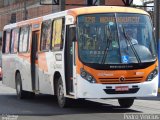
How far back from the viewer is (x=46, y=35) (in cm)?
1797

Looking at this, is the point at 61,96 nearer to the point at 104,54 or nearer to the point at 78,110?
the point at 78,110

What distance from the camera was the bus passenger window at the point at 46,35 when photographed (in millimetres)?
17734

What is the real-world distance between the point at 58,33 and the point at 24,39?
415 centimetres

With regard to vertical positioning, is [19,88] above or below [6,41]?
below

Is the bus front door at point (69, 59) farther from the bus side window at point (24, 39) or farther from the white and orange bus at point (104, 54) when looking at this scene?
the bus side window at point (24, 39)

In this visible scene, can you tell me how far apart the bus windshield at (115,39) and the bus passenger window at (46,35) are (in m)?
2.41

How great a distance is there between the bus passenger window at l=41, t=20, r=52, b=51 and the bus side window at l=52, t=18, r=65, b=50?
0.47 meters

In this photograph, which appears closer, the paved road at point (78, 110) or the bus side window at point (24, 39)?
the paved road at point (78, 110)

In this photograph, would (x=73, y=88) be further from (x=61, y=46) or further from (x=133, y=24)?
(x=133, y=24)

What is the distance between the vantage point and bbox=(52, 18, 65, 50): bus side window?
1645 centimetres

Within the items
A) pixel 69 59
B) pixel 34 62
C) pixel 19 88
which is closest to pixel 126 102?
pixel 69 59

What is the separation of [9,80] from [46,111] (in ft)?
23.7

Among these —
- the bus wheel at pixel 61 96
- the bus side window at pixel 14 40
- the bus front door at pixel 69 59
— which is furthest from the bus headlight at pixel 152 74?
the bus side window at pixel 14 40

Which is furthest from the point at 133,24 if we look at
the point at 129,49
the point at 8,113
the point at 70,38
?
the point at 8,113
